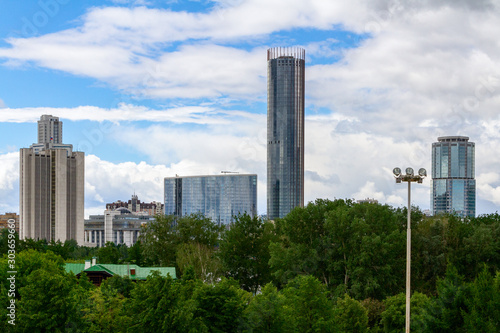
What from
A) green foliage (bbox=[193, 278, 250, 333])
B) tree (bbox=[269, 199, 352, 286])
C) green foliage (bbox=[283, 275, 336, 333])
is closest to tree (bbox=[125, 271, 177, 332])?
green foliage (bbox=[193, 278, 250, 333])

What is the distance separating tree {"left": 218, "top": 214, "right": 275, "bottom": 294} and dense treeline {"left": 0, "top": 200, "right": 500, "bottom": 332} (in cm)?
12

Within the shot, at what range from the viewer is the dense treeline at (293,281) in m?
32.8

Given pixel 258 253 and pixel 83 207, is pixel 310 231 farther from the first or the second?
pixel 83 207

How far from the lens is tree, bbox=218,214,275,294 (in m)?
66.9

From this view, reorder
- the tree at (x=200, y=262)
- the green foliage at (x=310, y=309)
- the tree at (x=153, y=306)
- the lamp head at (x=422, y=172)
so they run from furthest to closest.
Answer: the tree at (x=200, y=262), the green foliage at (x=310, y=309), the tree at (x=153, y=306), the lamp head at (x=422, y=172)

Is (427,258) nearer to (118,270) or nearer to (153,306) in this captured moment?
(118,270)

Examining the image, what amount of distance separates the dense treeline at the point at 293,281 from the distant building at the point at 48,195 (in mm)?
105989

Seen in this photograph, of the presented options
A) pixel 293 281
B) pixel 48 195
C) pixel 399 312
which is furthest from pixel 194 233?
pixel 48 195

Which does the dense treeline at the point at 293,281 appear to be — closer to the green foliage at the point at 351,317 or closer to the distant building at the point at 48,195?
the green foliage at the point at 351,317

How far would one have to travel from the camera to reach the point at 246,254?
68125mm

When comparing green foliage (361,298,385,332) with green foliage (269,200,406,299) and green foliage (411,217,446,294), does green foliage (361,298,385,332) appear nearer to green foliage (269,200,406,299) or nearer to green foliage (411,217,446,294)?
green foliage (269,200,406,299)

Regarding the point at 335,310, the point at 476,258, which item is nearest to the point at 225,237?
the point at 476,258

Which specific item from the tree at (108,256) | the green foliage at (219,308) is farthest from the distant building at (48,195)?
the green foliage at (219,308)

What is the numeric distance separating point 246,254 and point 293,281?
74.7ft
